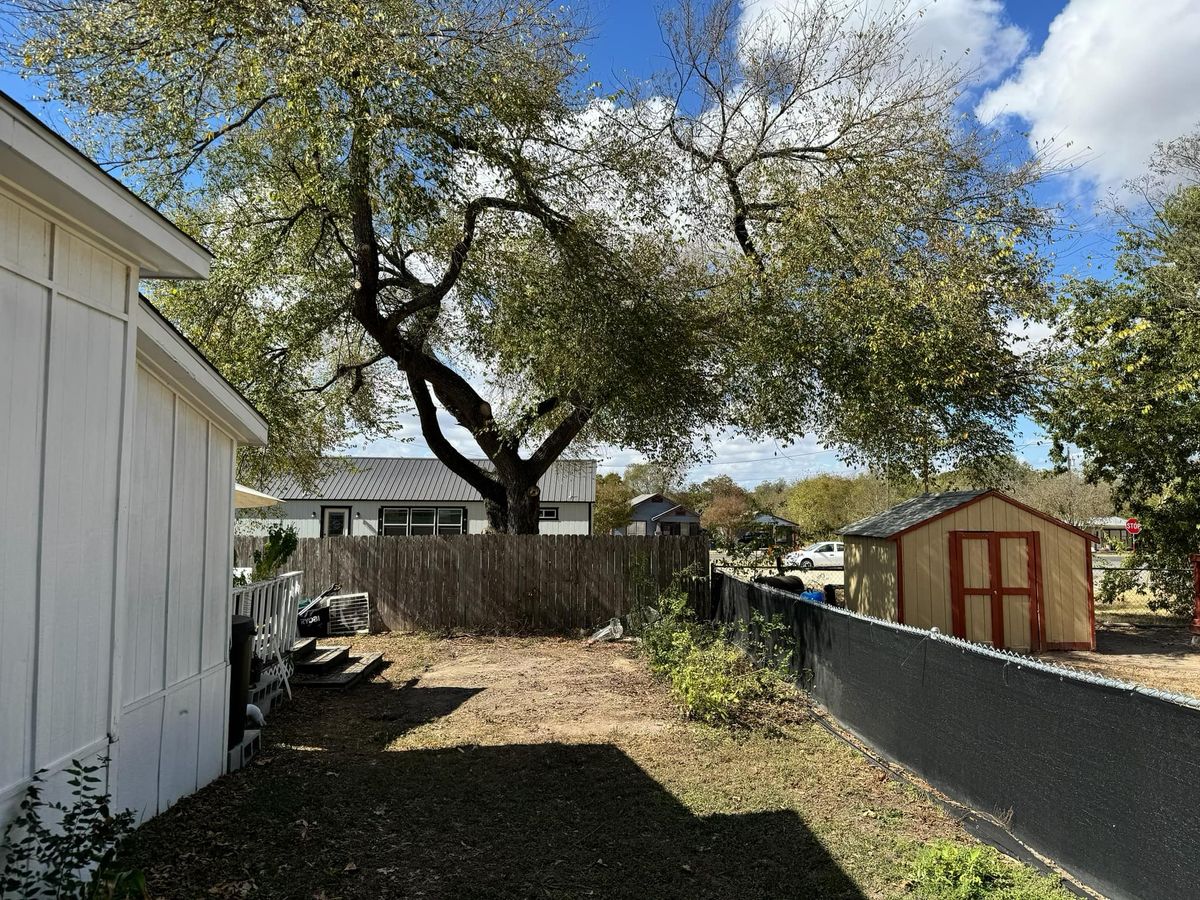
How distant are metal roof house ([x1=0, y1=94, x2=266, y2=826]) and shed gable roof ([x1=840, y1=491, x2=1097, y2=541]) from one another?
9634mm

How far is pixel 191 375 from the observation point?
4.90 meters

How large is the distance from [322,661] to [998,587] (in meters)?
9.53

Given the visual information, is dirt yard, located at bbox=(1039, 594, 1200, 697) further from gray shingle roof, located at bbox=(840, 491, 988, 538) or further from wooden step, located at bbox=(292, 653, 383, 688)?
wooden step, located at bbox=(292, 653, 383, 688)

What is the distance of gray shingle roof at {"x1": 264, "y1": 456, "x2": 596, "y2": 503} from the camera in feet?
92.5

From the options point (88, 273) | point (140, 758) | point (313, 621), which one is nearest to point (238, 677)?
point (140, 758)

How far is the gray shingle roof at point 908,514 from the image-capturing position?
1147 centimetres

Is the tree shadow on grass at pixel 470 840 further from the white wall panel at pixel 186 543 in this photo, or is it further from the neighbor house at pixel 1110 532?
the neighbor house at pixel 1110 532

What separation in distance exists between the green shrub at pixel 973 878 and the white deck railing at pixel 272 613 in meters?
5.62

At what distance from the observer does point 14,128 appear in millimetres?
2895

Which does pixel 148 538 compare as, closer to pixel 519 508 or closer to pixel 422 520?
pixel 519 508

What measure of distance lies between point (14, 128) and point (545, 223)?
333 inches

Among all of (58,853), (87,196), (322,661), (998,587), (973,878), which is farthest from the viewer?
(998,587)

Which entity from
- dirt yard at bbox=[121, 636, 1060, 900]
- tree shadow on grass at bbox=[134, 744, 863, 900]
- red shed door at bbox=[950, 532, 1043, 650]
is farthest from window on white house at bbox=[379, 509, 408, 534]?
tree shadow on grass at bbox=[134, 744, 863, 900]

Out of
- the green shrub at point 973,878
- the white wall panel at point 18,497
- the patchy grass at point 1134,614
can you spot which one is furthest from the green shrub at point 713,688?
the patchy grass at point 1134,614
